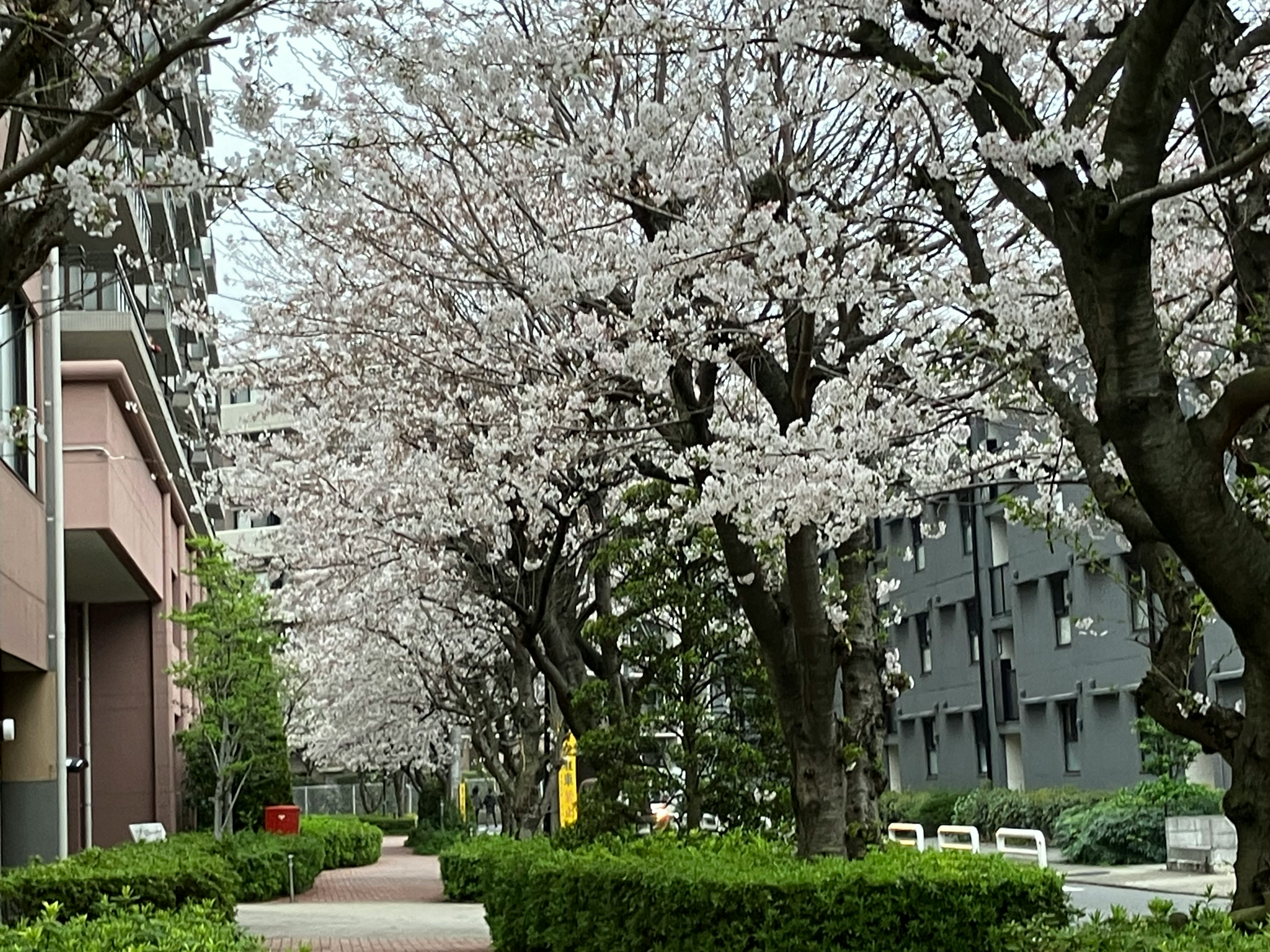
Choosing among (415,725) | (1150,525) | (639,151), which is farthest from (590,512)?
(415,725)

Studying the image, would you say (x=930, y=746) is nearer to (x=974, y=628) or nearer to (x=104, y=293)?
(x=974, y=628)

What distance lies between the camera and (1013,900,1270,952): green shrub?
6.42 meters

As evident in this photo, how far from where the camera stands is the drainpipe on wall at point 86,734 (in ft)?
83.5

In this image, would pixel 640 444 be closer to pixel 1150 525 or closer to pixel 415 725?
pixel 1150 525

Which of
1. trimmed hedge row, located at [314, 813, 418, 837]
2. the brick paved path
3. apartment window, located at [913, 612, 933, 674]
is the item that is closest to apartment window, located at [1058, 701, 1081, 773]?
apartment window, located at [913, 612, 933, 674]

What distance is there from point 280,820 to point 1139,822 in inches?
703

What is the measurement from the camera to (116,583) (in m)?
27.8

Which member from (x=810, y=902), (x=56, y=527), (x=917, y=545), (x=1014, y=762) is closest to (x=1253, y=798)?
(x=810, y=902)

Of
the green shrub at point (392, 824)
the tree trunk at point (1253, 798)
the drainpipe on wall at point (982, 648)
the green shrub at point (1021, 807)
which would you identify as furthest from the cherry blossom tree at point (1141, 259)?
the green shrub at point (392, 824)

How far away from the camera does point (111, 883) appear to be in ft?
47.4

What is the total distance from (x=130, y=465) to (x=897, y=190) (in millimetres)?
15432

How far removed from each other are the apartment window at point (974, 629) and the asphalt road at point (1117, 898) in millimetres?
19867

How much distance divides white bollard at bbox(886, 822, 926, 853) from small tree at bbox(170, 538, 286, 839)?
477 inches

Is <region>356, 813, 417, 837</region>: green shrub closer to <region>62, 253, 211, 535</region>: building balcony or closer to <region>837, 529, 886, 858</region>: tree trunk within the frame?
<region>62, 253, 211, 535</region>: building balcony
